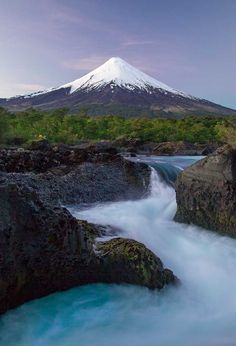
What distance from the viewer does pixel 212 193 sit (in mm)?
9547

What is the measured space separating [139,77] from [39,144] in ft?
558

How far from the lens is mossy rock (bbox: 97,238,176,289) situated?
6.51 m

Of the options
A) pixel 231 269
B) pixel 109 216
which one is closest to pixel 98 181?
pixel 109 216

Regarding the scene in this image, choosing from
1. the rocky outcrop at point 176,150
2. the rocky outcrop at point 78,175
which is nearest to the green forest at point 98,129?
the rocky outcrop at point 176,150

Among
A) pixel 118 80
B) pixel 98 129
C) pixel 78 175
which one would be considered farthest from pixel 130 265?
pixel 118 80

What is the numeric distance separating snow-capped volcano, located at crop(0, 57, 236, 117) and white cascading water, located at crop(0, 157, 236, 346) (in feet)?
351

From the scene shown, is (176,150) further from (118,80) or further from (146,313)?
(118,80)

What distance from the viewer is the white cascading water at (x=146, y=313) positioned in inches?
222

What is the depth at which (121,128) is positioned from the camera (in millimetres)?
47625

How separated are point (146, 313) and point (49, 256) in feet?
5.48

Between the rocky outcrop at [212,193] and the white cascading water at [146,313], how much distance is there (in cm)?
95

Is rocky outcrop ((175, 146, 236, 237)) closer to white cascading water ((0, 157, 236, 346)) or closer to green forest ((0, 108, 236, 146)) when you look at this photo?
white cascading water ((0, 157, 236, 346))

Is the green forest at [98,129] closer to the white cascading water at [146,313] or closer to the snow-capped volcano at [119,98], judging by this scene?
the white cascading water at [146,313]

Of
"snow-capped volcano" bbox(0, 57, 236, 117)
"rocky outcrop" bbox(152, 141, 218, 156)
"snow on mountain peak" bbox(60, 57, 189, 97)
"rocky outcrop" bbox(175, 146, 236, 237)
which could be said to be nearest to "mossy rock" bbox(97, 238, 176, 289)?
"rocky outcrop" bbox(175, 146, 236, 237)
